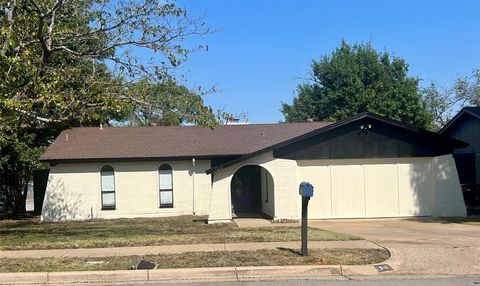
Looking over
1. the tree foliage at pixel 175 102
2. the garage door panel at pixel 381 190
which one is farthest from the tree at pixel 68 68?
the garage door panel at pixel 381 190

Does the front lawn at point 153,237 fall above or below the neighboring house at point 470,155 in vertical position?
below

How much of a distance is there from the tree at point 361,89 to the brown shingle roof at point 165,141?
1279 centimetres

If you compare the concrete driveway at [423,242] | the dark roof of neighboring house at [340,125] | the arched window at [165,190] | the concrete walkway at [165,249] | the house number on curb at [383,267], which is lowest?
the concrete driveway at [423,242]

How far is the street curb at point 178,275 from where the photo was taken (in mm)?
9062

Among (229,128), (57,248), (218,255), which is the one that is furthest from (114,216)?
(218,255)

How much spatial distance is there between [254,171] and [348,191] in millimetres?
6383

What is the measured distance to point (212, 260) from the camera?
1020 cm

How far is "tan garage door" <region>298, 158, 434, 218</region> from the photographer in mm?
19594

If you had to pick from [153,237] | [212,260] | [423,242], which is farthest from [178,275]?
[423,242]

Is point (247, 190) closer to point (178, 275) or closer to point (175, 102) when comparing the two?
point (175, 102)

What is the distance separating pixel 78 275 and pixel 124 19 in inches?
305

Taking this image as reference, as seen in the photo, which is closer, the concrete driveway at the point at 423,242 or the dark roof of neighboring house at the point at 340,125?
the concrete driveway at the point at 423,242

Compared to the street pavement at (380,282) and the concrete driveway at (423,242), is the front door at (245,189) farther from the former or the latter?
the street pavement at (380,282)

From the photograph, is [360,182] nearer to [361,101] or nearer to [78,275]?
[78,275]
